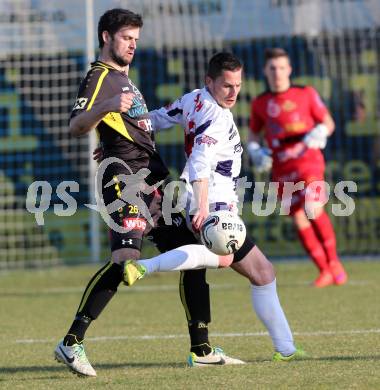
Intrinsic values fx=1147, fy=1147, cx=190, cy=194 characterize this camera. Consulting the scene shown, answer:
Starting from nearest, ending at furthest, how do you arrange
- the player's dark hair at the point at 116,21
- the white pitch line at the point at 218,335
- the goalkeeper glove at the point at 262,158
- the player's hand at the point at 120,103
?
the player's hand at the point at 120,103 → the player's dark hair at the point at 116,21 → the white pitch line at the point at 218,335 → the goalkeeper glove at the point at 262,158

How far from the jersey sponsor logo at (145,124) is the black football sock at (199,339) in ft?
3.54

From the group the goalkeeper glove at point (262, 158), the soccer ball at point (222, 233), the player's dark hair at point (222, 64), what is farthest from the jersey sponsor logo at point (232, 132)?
the goalkeeper glove at point (262, 158)

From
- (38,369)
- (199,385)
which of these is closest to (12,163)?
(38,369)

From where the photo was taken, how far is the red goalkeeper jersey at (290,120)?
10734mm

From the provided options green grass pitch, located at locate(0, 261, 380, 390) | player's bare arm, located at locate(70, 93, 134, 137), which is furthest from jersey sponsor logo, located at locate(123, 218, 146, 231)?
green grass pitch, located at locate(0, 261, 380, 390)

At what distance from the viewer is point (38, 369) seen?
20.4 feet

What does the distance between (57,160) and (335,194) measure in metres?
3.56

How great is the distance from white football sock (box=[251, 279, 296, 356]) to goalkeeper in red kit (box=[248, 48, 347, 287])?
14.7ft

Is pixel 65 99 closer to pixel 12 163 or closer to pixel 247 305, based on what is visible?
pixel 12 163

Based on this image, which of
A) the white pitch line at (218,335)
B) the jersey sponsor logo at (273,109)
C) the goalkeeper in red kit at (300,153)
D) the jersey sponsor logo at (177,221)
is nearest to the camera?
the jersey sponsor logo at (177,221)

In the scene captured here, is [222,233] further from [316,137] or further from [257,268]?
[316,137]

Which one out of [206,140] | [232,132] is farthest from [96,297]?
[232,132]

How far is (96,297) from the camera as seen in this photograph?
5.93 meters

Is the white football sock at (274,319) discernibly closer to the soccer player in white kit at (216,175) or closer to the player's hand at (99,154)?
the soccer player in white kit at (216,175)
